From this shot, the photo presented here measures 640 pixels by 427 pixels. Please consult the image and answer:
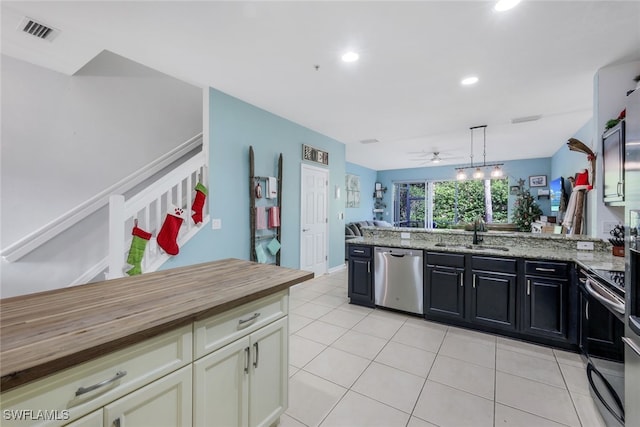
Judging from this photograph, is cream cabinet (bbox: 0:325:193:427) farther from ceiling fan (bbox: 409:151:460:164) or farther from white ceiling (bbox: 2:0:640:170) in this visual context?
ceiling fan (bbox: 409:151:460:164)

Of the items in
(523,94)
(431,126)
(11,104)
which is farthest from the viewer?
(431,126)

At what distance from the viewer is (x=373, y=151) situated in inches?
280

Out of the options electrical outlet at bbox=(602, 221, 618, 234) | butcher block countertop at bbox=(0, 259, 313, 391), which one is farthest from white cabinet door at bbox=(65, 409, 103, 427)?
electrical outlet at bbox=(602, 221, 618, 234)

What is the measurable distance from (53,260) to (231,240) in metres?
1.81

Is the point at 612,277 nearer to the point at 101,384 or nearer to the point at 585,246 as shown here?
the point at 585,246

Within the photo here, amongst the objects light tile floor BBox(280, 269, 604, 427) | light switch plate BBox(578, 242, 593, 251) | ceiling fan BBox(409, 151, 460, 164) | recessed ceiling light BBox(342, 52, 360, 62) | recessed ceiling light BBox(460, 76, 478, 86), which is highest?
ceiling fan BBox(409, 151, 460, 164)

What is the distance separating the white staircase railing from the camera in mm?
2312

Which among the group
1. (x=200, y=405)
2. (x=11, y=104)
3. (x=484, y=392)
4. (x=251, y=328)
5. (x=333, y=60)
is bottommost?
(x=484, y=392)


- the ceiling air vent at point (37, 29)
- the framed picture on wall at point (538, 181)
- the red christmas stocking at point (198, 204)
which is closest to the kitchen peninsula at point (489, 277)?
the red christmas stocking at point (198, 204)

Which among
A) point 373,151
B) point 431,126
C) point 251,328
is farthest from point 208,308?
point 373,151

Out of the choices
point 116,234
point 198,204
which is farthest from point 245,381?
point 198,204

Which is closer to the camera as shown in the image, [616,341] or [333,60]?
[616,341]

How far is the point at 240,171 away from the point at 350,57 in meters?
1.96

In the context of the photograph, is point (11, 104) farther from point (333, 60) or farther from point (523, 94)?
point (523, 94)
